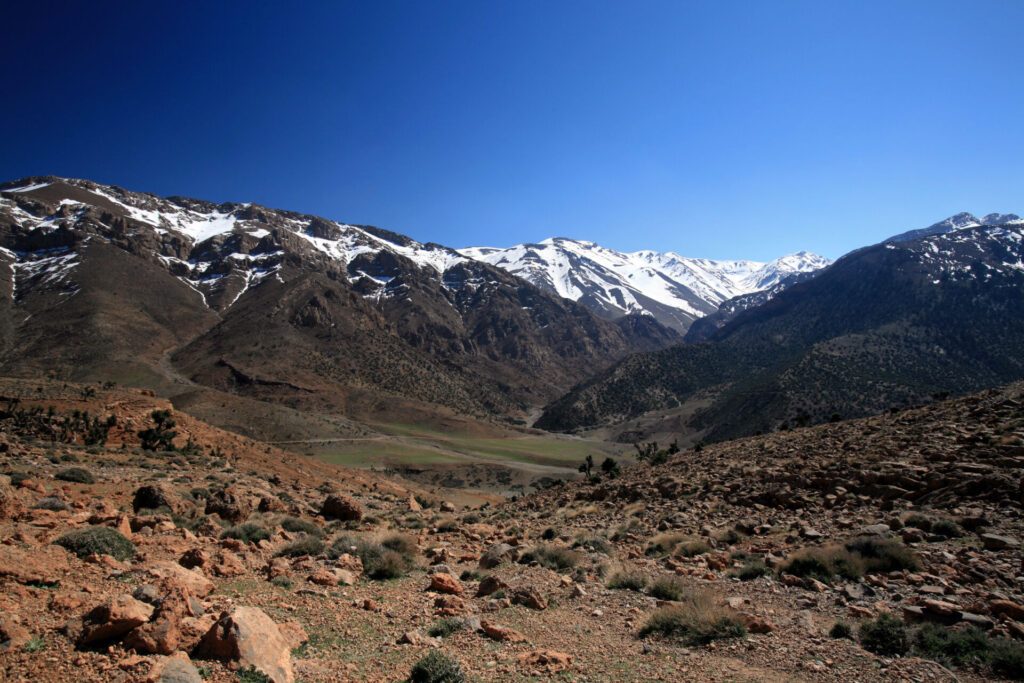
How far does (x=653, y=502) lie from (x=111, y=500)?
17.6 m

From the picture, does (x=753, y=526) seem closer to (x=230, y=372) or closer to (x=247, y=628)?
(x=247, y=628)

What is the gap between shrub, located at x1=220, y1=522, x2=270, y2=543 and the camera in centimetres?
1322

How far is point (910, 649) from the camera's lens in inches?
285

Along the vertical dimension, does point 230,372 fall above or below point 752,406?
above

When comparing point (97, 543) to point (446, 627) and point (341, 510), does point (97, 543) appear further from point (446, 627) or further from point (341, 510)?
point (341, 510)

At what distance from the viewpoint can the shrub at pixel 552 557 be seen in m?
12.7

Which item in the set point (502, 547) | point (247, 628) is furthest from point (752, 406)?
point (247, 628)

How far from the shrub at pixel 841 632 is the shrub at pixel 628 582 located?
3590 millimetres

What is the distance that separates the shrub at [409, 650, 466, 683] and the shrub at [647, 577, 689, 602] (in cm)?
514

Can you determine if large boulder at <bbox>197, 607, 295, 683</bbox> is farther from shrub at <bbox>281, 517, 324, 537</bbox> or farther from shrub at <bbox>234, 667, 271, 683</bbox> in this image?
shrub at <bbox>281, 517, 324, 537</bbox>

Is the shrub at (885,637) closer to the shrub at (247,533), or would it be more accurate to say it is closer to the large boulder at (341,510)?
the shrub at (247,533)

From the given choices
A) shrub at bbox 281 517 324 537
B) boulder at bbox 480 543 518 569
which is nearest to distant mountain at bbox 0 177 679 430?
shrub at bbox 281 517 324 537

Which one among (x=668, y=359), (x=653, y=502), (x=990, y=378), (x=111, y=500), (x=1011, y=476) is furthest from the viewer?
(x=668, y=359)

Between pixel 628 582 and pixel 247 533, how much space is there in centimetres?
940
